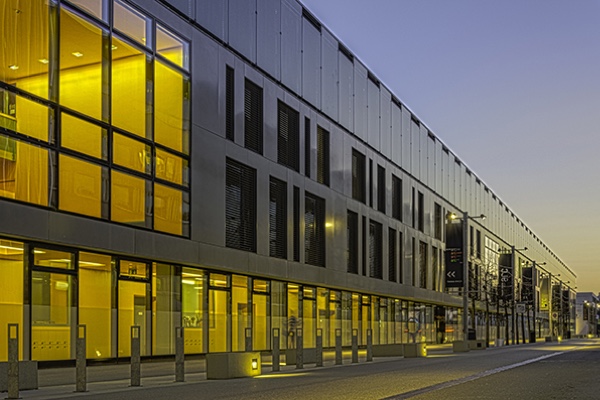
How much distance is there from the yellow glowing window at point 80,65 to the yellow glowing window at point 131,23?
1.11 m

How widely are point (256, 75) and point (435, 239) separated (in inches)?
1555

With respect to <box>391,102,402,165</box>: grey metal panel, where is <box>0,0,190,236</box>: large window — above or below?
below

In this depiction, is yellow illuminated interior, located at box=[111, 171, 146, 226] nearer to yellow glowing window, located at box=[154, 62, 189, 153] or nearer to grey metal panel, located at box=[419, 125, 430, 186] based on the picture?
yellow glowing window, located at box=[154, 62, 189, 153]

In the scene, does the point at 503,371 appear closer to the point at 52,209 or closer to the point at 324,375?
the point at 324,375

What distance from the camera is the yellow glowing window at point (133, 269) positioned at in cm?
3005

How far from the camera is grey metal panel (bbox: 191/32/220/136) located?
34625 mm

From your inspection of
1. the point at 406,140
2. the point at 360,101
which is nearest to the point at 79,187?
the point at 360,101

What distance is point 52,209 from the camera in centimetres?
2609

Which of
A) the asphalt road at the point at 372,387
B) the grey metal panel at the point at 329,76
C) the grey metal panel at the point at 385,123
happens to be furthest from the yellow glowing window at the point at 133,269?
the grey metal panel at the point at 385,123

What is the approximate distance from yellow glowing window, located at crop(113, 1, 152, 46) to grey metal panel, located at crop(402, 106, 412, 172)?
1523 inches

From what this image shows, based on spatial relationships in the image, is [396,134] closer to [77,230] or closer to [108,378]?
[77,230]

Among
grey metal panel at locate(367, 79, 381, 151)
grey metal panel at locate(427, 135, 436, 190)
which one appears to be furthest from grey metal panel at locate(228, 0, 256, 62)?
grey metal panel at locate(427, 135, 436, 190)

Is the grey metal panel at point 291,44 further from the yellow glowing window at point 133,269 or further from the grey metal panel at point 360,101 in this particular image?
the yellow glowing window at point 133,269

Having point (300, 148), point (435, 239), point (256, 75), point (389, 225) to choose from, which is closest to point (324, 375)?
point (256, 75)
